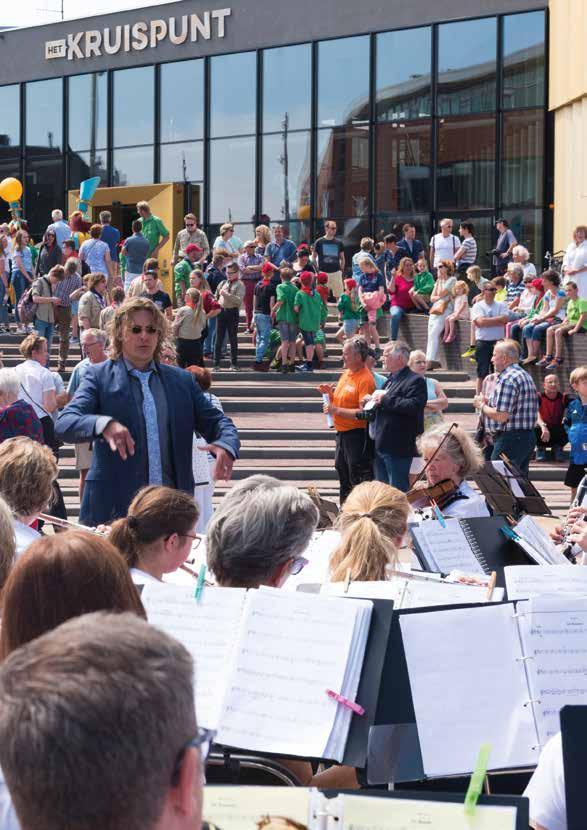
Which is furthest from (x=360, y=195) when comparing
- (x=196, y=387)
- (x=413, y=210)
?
(x=196, y=387)

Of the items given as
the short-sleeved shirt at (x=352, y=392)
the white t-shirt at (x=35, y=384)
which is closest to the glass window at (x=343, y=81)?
the short-sleeved shirt at (x=352, y=392)

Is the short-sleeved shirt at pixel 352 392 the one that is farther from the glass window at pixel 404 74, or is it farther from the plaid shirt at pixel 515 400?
the glass window at pixel 404 74

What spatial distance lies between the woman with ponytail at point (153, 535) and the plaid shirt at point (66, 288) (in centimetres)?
1387

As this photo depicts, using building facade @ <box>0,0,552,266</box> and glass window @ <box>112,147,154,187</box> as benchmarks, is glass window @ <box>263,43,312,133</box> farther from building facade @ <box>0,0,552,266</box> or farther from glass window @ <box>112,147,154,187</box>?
glass window @ <box>112,147,154,187</box>

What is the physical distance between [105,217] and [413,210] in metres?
8.39

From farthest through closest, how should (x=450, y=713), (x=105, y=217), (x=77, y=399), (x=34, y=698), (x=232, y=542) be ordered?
(x=105, y=217), (x=77, y=399), (x=232, y=542), (x=450, y=713), (x=34, y=698)

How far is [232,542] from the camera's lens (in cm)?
396

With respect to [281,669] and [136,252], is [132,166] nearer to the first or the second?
[136,252]

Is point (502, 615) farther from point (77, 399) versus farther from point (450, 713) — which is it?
point (77, 399)

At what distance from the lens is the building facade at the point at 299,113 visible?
26.4 m

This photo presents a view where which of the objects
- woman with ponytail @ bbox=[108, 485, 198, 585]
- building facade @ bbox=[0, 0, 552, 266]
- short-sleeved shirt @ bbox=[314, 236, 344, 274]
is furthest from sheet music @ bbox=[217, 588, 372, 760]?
building facade @ bbox=[0, 0, 552, 266]

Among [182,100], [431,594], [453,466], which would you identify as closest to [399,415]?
[453,466]

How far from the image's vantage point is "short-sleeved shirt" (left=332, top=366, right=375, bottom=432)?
11625 millimetres

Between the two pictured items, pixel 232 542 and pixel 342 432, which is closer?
pixel 232 542
